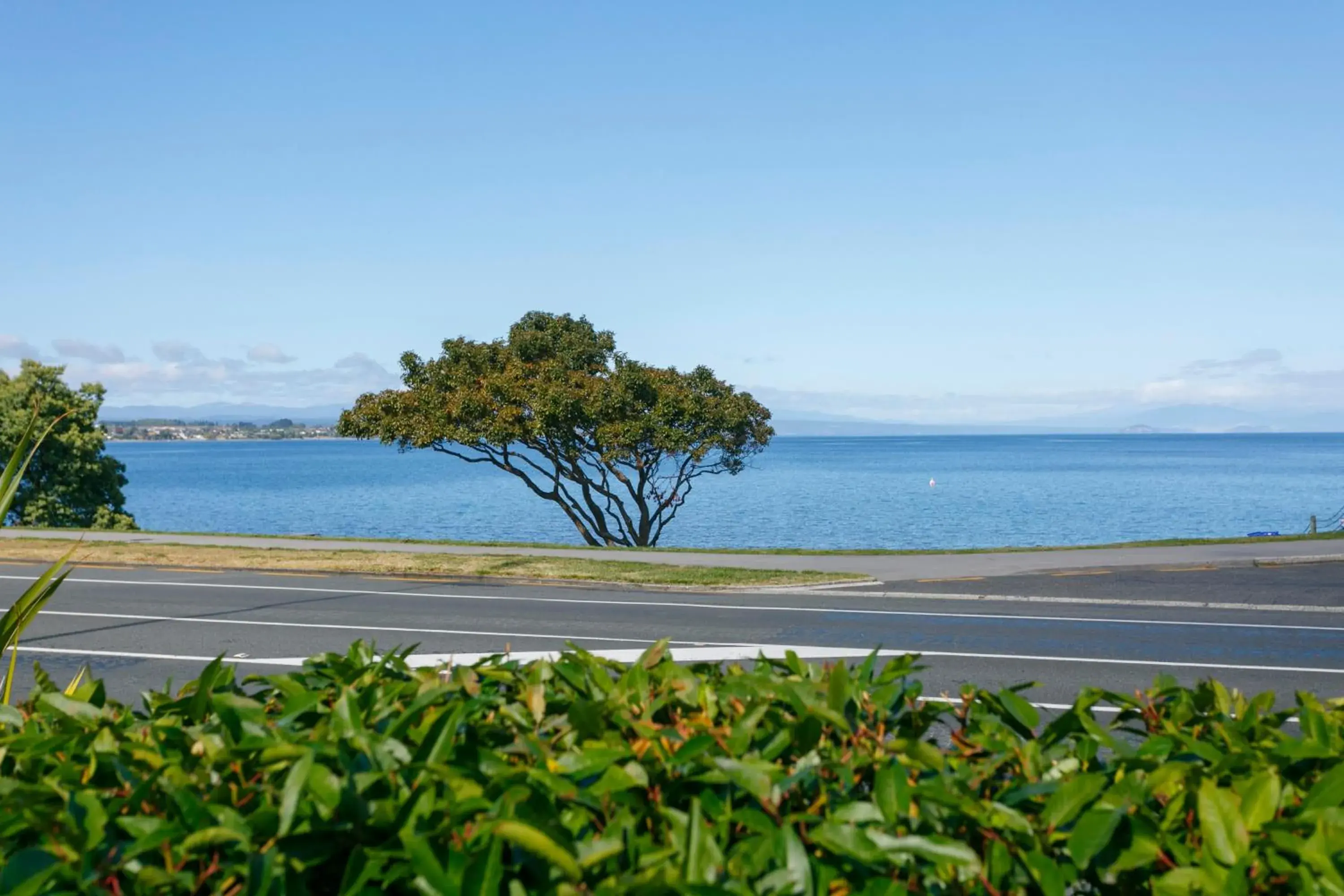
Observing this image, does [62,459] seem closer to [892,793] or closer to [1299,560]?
[1299,560]

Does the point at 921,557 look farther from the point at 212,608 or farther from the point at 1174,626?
the point at 212,608

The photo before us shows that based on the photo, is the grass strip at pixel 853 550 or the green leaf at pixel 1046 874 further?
the grass strip at pixel 853 550

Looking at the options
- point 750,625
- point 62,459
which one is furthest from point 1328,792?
point 62,459

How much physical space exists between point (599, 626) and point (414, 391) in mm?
16875

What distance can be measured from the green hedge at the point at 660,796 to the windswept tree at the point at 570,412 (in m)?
24.3

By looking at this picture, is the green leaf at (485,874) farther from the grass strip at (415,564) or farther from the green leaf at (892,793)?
the grass strip at (415,564)

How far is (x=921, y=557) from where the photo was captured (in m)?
21.1

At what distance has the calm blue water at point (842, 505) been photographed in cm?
5384

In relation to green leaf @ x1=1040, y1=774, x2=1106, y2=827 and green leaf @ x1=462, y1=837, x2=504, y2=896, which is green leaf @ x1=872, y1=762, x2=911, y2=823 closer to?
green leaf @ x1=1040, y1=774, x2=1106, y2=827

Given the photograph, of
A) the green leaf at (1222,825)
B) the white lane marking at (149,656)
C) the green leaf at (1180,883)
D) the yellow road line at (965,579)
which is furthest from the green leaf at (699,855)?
the yellow road line at (965,579)

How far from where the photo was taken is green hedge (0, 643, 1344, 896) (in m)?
2.03

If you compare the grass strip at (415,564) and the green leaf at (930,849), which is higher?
the green leaf at (930,849)

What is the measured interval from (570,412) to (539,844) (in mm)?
26023

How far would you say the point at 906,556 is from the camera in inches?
845
